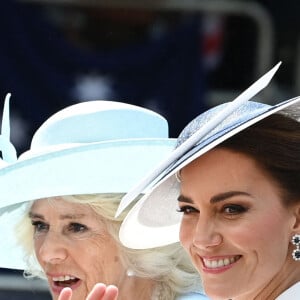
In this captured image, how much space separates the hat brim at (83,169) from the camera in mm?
3199

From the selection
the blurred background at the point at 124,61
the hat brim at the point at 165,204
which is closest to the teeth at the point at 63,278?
the hat brim at the point at 165,204

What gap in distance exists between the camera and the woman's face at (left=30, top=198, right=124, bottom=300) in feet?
10.8

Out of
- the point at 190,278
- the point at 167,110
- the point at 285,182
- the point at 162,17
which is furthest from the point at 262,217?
the point at 162,17

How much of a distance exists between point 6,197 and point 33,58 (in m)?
3.35

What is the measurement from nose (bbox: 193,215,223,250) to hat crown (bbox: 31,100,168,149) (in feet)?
2.64

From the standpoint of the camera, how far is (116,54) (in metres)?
6.70

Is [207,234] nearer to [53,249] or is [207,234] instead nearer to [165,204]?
[165,204]

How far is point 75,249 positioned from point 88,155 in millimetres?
261

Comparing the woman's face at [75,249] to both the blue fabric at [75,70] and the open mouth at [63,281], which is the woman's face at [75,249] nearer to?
the open mouth at [63,281]

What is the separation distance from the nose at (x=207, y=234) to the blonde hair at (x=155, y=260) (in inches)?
Answer: 29.6

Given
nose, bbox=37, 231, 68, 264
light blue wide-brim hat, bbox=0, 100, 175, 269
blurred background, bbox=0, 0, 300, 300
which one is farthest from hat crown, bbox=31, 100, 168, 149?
blurred background, bbox=0, 0, 300, 300

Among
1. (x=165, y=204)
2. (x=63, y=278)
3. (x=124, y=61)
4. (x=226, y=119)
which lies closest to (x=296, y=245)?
(x=226, y=119)

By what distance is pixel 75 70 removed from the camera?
6.62 m

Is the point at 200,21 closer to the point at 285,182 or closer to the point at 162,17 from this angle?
the point at 162,17
